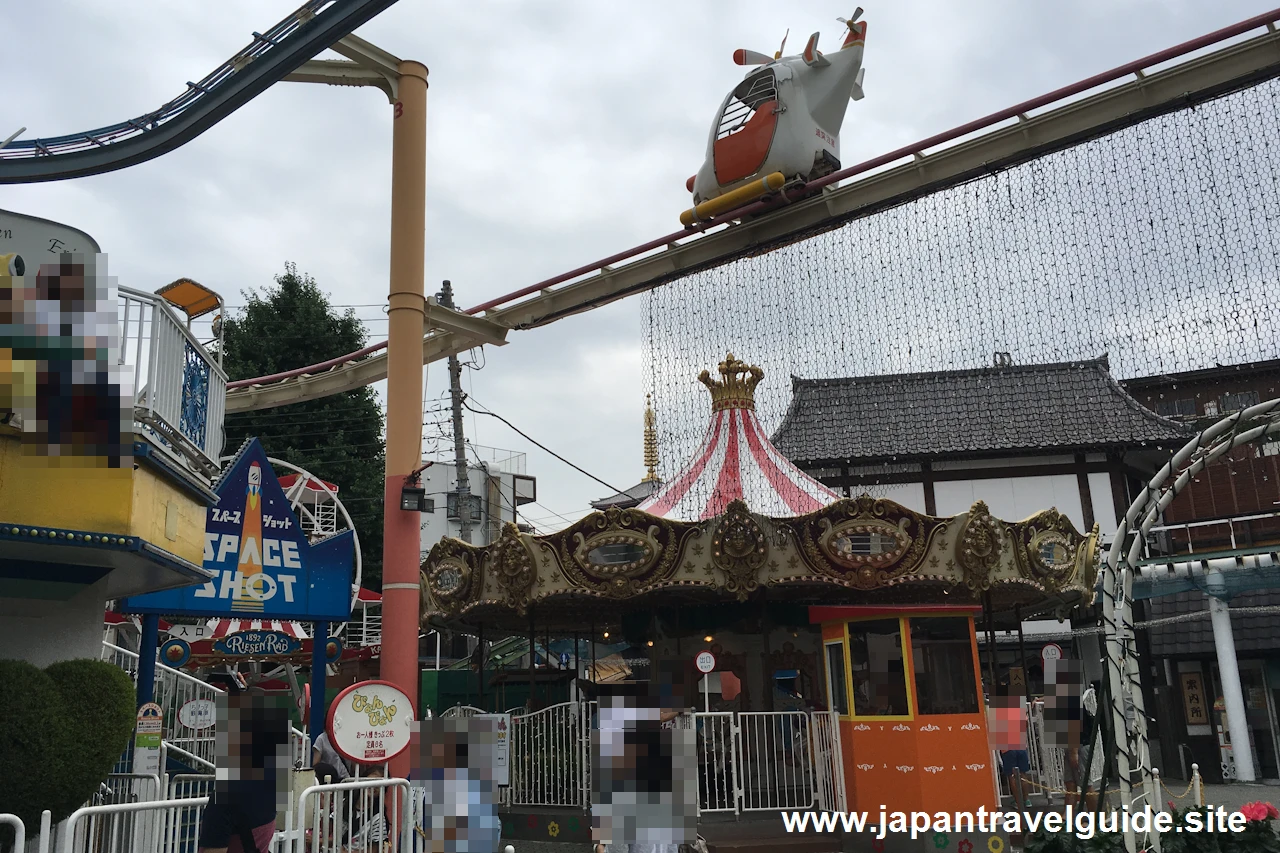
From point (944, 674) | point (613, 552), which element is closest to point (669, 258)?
point (613, 552)

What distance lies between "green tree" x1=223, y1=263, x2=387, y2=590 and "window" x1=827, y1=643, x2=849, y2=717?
52.4 feet

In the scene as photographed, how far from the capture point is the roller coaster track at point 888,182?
870 cm

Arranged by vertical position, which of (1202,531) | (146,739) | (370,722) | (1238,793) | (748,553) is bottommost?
(1238,793)

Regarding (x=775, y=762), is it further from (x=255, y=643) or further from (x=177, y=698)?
(x=255, y=643)

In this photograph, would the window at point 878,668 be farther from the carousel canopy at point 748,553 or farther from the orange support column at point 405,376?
the orange support column at point 405,376

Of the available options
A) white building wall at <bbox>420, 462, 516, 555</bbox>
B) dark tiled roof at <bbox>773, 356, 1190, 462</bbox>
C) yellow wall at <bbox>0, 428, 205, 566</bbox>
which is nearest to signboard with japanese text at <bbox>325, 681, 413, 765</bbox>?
yellow wall at <bbox>0, 428, 205, 566</bbox>

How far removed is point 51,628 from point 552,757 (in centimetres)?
697

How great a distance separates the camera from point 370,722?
6895mm

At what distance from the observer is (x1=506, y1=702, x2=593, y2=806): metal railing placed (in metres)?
12.3

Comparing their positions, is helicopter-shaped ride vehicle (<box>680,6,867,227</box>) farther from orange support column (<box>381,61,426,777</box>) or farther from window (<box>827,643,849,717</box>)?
window (<box>827,643,849,717</box>)

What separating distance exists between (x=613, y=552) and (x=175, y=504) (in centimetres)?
670

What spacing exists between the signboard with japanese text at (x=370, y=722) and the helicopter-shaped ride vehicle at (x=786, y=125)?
6635 mm

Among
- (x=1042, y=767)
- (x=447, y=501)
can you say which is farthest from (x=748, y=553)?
(x=447, y=501)

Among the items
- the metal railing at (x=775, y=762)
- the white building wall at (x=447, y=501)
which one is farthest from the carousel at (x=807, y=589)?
the white building wall at (x=447, y=501)
